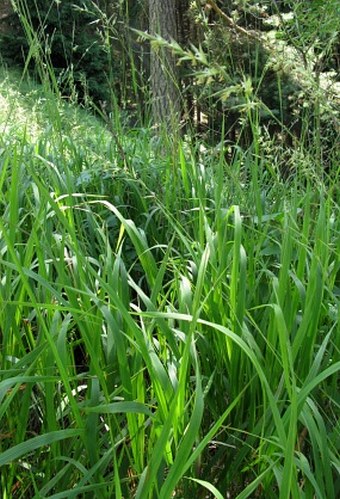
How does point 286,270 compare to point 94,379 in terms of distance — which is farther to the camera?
point 286,270

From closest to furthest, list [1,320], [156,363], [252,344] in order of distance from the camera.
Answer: [156,363]
[252,344]
[1,320]

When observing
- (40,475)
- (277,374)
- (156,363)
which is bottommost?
(40,475)

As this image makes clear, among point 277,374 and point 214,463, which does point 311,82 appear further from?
point 214,463

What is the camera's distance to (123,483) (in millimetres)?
1027

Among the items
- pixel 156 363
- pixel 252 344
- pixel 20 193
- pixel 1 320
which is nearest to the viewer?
pixel 156 363

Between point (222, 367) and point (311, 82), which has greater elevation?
point (311, 82)

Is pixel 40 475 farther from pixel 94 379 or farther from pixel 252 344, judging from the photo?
pixel 252 344

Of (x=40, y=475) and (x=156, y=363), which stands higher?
(x=156, y=363)

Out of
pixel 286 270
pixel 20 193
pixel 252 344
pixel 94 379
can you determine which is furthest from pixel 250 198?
pixel 94 379

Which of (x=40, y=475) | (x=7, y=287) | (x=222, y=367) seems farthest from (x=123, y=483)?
(x=7, y=287)

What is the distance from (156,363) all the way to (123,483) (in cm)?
21

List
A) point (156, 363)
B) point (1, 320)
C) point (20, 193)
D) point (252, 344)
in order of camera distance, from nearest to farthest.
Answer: point (156, 363) → point (252, 344) → point (1, 320) → point (20, 193)

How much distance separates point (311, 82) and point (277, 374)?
2.00 feet

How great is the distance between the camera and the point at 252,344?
111cm
